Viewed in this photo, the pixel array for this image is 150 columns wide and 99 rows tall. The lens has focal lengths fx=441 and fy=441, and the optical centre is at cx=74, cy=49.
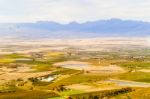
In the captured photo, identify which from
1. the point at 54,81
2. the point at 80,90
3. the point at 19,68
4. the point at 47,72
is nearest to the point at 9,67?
the point at 19,68

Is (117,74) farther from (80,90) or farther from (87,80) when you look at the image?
(80,90)

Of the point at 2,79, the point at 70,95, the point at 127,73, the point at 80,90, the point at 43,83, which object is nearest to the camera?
the point at 70,95

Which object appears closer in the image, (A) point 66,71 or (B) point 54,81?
(B) point 54,81

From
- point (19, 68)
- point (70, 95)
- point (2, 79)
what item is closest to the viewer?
point (70, 95)

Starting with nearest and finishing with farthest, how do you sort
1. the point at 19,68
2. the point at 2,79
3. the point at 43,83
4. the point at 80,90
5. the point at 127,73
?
1. the point at 80,90
2. the point at 43,83
3. the point at 2,79
4. the point at 127,73
5. the point at 19,68

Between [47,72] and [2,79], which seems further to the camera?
[47,72]

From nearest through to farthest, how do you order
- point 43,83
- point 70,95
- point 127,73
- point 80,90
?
point 70,95, point 80,90, point 43,83, point 127,73

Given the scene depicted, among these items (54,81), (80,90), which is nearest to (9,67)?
(54,81)

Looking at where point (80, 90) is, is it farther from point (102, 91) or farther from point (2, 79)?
point (2, 79)
